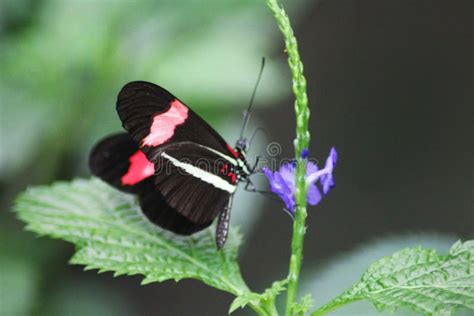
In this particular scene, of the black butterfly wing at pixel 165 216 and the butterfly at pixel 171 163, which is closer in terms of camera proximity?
the butterfly at pixel 171 163

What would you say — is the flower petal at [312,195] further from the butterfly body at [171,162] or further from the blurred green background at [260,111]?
the blurred green background at [260,111]

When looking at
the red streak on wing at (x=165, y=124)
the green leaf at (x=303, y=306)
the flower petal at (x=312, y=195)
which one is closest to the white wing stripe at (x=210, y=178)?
the red streak on wing at (x=165, y=124)

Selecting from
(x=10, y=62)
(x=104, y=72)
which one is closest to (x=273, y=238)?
(x=104, y=72)

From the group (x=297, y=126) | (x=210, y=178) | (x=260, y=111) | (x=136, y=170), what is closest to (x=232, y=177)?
(x=210, y=178)

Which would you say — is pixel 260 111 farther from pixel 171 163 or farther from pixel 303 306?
pixel 303 306

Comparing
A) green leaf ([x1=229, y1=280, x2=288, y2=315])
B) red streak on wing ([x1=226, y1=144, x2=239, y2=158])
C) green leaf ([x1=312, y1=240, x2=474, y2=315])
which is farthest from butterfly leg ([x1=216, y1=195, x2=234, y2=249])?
green leaf ([x1=312, y1=240, x2=474, y2=315])

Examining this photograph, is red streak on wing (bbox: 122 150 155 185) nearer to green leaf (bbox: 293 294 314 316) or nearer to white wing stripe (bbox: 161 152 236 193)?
white wing stripe (bbox: 161 152 236 193)
